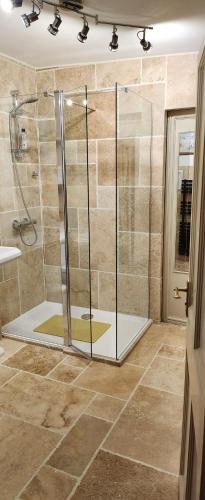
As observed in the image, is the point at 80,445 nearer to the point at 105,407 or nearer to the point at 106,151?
the point at 105,407

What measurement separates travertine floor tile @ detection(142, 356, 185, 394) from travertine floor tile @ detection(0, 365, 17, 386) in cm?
98

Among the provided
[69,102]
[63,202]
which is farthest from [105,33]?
[63,202]

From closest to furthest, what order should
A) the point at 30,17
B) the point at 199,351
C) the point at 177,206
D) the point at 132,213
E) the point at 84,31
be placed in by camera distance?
the point at 199,351 < the point at 30,17 < the point at 84,31 < the point at 132,213 < the point at 177,206

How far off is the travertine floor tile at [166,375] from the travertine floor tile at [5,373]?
3.22 ft

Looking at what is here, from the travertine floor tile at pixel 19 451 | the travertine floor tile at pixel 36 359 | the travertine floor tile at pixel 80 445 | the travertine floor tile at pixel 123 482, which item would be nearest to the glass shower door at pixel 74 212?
the travertine floor tile at pixel 36 359

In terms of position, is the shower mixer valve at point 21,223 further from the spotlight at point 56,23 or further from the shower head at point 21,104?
the spotlight at point 56,23

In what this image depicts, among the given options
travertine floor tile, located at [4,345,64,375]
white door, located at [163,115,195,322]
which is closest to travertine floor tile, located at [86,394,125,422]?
travertine floor tile, located at [4,345,64,375]

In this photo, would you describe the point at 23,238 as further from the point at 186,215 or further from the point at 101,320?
the point at 186,215

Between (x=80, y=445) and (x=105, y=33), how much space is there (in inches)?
104

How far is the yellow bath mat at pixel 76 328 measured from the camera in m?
2.96

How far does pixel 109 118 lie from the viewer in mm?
3188

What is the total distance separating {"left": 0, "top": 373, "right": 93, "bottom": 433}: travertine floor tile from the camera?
7.00ft

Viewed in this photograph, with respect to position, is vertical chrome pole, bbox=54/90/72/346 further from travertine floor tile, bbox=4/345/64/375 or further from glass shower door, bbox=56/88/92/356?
travertine floor tile, bbox=4/345/64/375

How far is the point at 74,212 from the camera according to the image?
9.27ft
